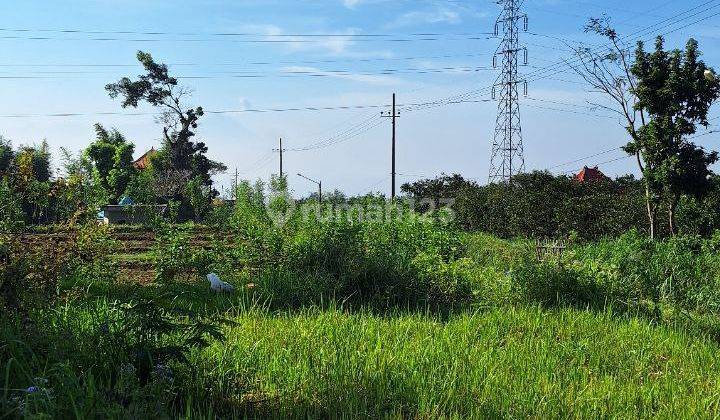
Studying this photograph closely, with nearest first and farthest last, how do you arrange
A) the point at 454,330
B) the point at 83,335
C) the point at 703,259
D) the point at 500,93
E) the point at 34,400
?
1. the point at 34,400
2. the point at 83,335
3. the point at 454,330
4. the point at 703,259
5. the point at 500,93

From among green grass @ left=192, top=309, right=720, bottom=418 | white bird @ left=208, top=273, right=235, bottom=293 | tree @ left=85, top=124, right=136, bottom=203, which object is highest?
tree @ left=85, top=124, right=136, bottom=203

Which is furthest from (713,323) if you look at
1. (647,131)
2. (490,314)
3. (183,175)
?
(183,175)

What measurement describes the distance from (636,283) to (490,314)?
256cm

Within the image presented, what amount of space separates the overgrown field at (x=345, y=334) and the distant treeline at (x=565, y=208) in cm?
592

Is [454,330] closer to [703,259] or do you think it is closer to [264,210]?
[703,259]

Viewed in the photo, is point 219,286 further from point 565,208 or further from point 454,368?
point 565,208

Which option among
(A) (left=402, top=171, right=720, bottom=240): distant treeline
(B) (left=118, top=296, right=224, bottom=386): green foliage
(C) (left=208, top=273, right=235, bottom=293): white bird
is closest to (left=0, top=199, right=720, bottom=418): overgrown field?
(B) (left=118, top=296, right=224, bottom=386): green foliage

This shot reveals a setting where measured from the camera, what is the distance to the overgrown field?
3.19 m

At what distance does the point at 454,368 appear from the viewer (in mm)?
3842

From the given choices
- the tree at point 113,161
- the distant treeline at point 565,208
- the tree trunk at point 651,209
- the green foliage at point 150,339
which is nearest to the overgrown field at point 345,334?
the green foliage at point 150,339

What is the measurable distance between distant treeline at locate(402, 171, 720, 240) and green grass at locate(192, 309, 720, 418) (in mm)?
9965

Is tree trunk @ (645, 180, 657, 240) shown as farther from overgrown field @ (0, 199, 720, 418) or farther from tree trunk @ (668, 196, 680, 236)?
overgrown field @ (0, 199, 720, 418)

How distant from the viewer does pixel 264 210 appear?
1318 cm

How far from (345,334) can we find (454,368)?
108 centimetres
